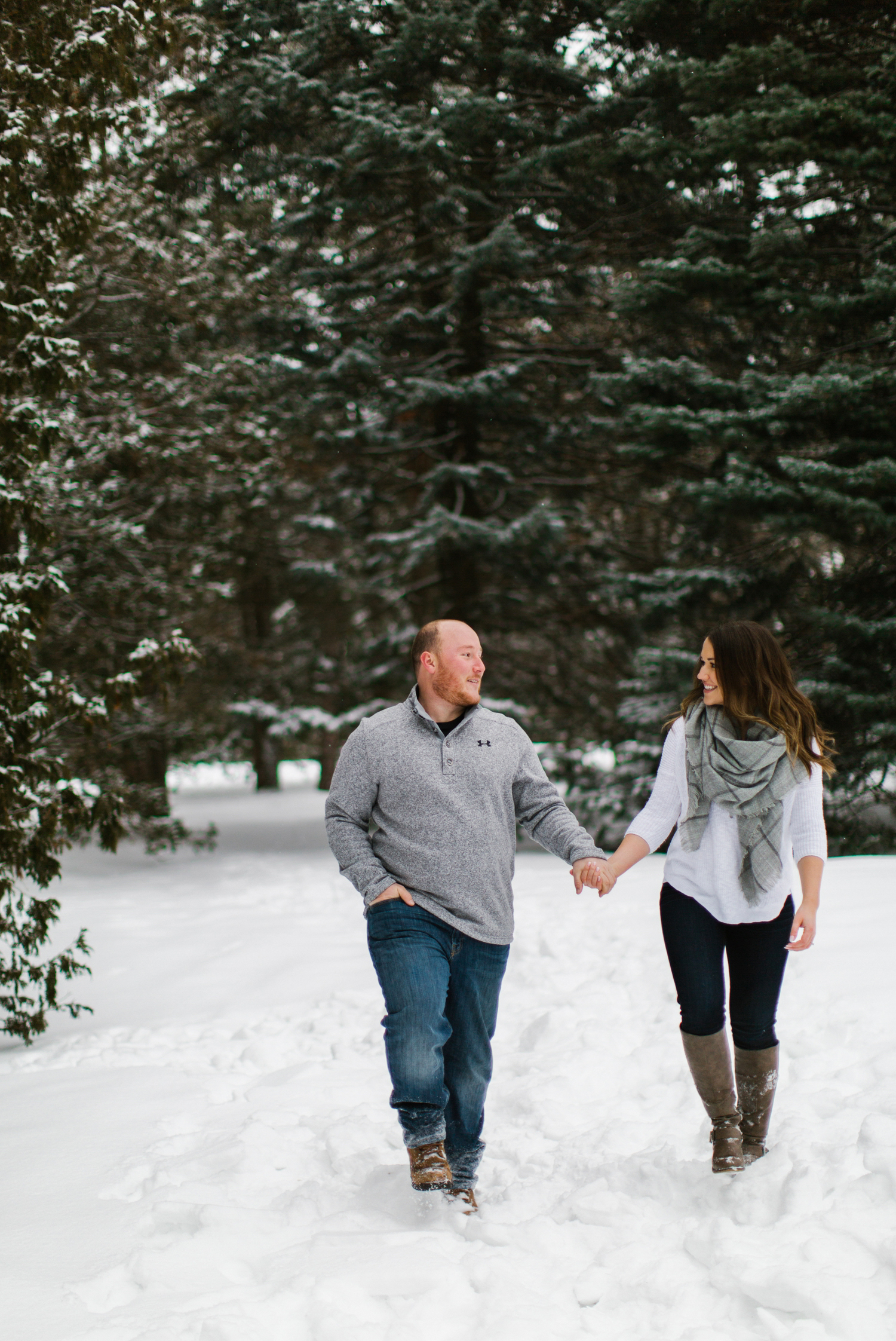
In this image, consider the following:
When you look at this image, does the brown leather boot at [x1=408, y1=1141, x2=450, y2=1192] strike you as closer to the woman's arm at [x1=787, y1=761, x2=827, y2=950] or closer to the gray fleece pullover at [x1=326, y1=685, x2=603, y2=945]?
the gray fleece pullover at [x1=326, y1=685, x2=603, y2=945]

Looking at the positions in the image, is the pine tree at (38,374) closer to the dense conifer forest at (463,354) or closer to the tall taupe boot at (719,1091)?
the dense conifer forest at (463,354)

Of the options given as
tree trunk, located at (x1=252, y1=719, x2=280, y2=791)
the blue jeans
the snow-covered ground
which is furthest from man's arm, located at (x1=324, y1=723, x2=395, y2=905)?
tree trunk, located at (x1=252, y1=719, x2=280, y2=791)

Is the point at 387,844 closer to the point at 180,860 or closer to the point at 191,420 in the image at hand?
the point at 191,420

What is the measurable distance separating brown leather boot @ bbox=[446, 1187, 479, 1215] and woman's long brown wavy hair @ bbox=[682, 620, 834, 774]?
1784 millimetres

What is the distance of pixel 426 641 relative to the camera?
3895 mm

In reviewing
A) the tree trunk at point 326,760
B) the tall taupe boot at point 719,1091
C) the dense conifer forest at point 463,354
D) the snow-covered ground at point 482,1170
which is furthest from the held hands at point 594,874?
the tree trunk at point 326,760

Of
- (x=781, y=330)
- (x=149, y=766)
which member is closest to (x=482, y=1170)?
(x=781, y=330)

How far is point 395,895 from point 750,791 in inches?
47.1

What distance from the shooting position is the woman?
3.76m

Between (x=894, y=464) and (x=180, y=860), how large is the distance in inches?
408

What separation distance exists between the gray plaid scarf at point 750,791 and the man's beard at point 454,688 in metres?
0.79

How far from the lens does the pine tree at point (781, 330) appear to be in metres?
9.36

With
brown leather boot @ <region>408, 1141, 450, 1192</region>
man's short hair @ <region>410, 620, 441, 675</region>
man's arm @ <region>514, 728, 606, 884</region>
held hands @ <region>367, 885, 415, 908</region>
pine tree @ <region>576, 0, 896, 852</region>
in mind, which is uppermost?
pine tree @ <region>576, 0, 896, 852</region>

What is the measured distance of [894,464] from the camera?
8945 mm
